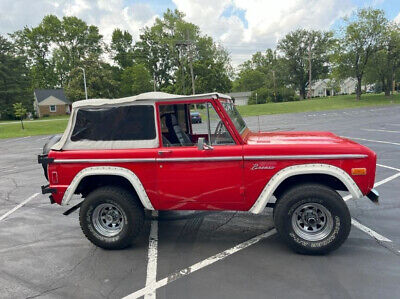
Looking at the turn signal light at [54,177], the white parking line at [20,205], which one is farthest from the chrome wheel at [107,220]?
the white parking line at [20,205]

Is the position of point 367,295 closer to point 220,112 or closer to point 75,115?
point 220,112

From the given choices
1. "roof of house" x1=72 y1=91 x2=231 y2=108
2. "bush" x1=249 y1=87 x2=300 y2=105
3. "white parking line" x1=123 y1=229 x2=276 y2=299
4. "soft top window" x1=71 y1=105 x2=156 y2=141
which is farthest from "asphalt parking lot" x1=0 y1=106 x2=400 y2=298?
"bush" x1=249 y1=87 x2=300 y2=105

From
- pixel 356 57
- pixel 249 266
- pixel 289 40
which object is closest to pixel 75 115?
pixel 249 266

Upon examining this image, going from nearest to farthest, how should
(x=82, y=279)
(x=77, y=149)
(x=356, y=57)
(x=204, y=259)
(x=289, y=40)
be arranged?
(x=82, y=279)
(x=204, y=259)
(x=77, y=149)
(x=356, y=57)
(x=289, y=40)

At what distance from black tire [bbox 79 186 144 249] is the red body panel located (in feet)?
1.05

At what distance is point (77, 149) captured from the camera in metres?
4.03

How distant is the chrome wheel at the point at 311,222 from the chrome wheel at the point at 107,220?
2313 mm

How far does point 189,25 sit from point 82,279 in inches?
2692

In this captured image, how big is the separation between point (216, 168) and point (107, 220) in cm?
174

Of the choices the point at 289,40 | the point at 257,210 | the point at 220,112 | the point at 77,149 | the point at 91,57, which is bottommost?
the point at 257,210

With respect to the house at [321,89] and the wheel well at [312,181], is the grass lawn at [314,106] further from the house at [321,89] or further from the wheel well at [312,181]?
the house at [321,89]

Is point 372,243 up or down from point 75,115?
down

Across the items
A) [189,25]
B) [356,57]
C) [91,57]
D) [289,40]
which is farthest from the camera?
[289,40]

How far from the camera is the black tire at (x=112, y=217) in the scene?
4004 millimetres
